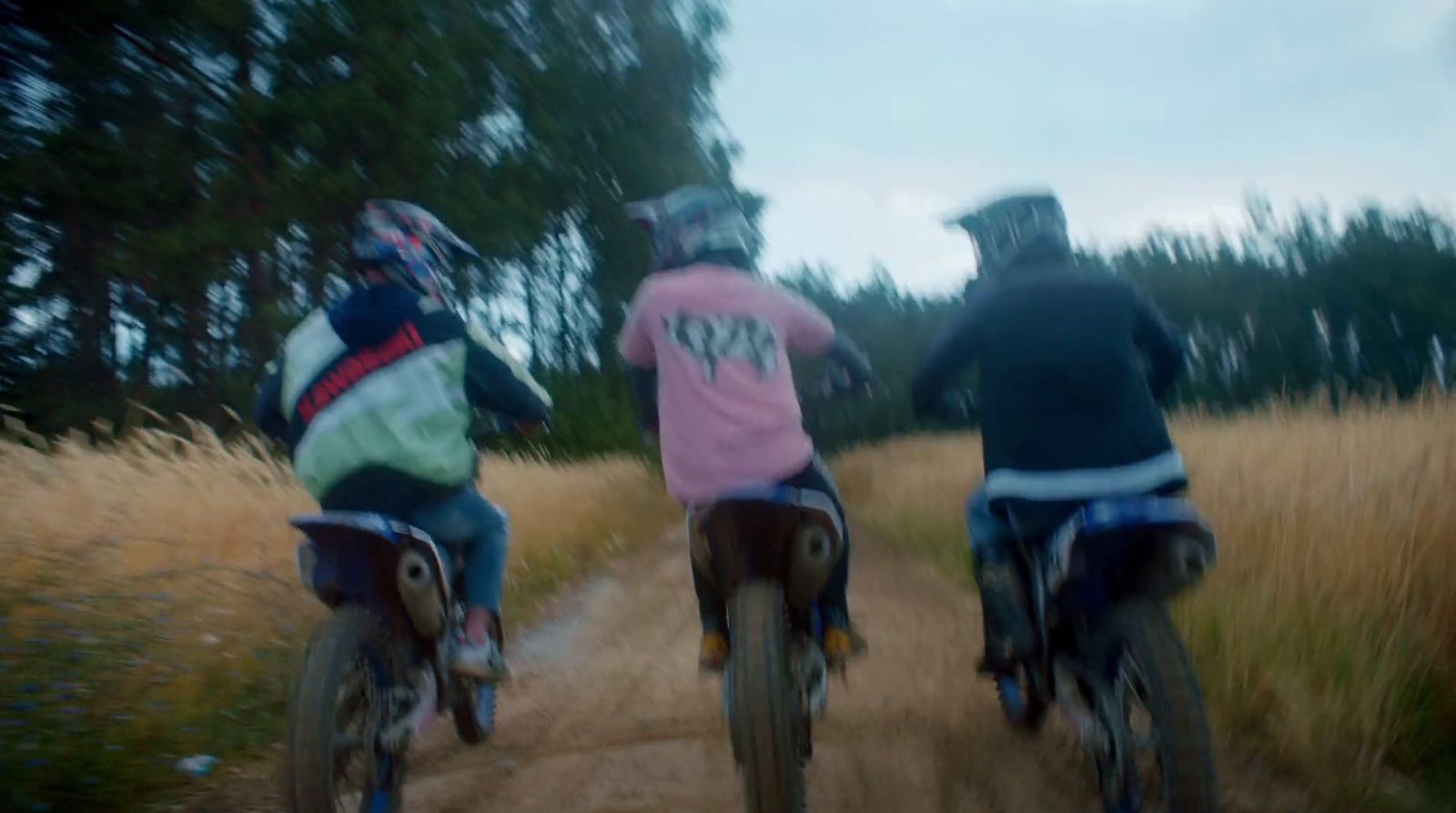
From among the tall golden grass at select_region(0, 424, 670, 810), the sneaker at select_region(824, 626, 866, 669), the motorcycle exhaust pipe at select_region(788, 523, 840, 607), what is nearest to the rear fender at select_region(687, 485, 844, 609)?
the motorcycle exhaust pipe at select_region(788, 523, 840, 607)

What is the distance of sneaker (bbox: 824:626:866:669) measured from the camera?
3057 millimetres

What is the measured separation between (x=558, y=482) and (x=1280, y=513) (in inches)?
311

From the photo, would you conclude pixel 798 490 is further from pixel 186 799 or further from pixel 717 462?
pixel 186 799

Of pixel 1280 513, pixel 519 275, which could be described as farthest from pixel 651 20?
pixel 1280 513

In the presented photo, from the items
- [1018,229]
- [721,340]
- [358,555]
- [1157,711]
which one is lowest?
[1157,711]

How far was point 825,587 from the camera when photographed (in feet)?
10.0

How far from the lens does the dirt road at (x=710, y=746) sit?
3064mm

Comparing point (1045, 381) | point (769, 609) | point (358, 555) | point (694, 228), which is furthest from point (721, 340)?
point (358, 555)

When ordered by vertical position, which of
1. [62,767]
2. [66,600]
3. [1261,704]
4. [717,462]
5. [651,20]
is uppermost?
[651,20]

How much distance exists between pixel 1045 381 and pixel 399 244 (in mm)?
1922

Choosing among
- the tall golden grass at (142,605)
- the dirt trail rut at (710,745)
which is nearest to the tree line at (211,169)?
the tall golden grass at (142,605)

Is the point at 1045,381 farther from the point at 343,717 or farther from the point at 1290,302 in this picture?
the point at 1290,302

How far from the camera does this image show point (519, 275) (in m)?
22.8

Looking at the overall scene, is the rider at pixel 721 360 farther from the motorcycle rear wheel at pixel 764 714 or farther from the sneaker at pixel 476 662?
the sneaker at pixel 476 662
